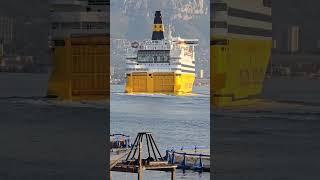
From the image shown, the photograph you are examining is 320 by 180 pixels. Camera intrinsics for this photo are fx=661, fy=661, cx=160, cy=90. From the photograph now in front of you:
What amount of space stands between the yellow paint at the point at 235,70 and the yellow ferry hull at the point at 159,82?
15470 mm

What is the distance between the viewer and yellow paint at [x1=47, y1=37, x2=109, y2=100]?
7914 mm

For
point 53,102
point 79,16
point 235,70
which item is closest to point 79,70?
point 53,102

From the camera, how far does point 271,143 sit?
6266 millimetres

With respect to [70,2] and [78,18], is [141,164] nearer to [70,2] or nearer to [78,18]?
[78,18]

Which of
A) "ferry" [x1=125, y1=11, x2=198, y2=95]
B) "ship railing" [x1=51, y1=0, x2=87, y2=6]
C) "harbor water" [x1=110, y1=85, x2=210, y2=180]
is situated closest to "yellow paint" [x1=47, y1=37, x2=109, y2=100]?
"ship railing" [x1=51, y1=0, x2=87, y2=6]

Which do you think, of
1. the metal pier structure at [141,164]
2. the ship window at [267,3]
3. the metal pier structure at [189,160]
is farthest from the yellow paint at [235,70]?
the metal pier structure at [189,160]

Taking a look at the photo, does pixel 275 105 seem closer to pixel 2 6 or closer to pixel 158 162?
pixel 2 6

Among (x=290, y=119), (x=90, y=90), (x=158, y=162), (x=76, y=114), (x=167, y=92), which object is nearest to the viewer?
(x=290, y=119)

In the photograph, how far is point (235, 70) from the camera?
312 inches

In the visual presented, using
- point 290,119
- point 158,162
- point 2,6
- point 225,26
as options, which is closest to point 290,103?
point 290,119

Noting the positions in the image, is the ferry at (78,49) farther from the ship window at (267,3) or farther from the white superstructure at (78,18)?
the ship window at (267,3)

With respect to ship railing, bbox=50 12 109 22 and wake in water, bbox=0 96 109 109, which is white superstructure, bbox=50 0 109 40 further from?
wake in water, bbox=0 96 109 109

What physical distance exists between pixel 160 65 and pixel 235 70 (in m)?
17.0

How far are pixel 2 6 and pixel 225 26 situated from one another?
8.80 ft
